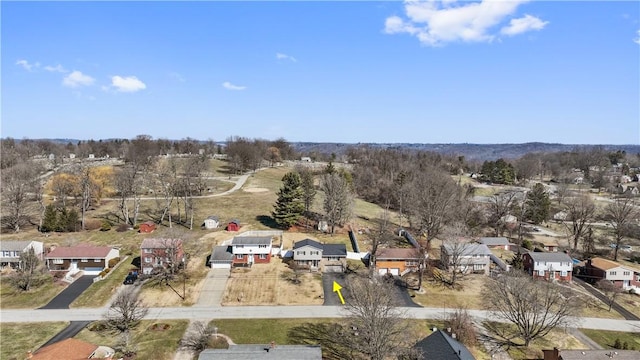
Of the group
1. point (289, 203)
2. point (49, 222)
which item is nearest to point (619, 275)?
point (289, 203)

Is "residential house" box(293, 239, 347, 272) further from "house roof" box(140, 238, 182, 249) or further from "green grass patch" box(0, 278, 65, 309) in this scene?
"green grass patch" box(0, 278, 65, 309)

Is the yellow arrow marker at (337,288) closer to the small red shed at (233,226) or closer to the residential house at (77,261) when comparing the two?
the small red shed at (233,226)

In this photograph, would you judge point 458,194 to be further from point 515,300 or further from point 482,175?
point 482,175

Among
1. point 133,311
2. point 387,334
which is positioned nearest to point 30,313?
point 133,311

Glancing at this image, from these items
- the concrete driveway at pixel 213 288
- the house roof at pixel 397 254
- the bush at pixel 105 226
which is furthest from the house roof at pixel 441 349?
the bush at pixel 105 226

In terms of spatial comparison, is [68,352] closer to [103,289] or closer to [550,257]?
[103,289]

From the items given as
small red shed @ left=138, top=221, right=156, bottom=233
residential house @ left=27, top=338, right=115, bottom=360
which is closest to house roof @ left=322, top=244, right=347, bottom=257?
residential house @ left=27, top=338, right=115, bottom=360
